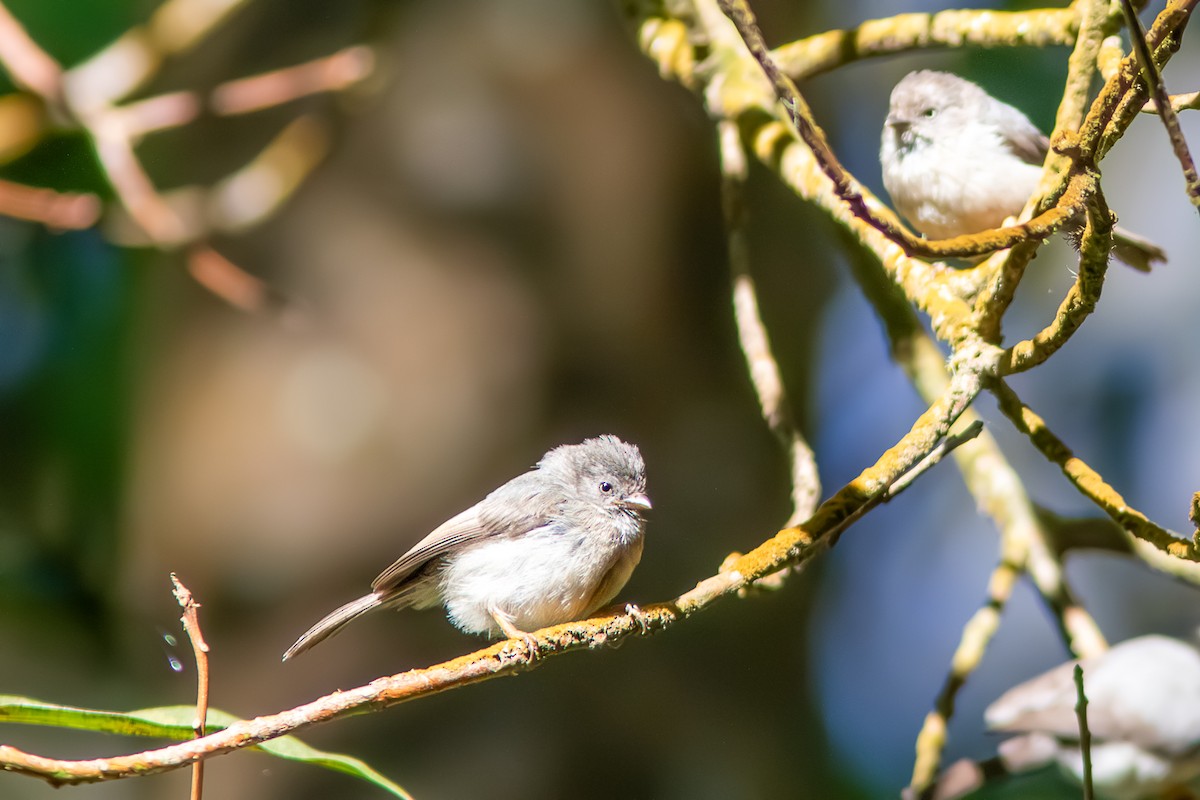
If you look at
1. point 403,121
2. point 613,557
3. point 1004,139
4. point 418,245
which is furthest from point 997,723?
point 403,121

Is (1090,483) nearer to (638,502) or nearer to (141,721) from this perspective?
(638,502)

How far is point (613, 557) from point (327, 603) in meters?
1.27

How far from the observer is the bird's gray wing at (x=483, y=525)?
171 cm

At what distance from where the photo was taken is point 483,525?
71.4 inches

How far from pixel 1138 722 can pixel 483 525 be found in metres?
1.13

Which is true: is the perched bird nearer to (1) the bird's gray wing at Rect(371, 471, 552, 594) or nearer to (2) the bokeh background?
(2) the bokeh background

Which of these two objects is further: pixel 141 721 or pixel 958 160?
pixel 958 160

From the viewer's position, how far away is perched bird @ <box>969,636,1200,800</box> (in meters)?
1.75

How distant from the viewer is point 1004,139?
7.75ft

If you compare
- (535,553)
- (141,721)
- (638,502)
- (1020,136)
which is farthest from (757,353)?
(141,721)

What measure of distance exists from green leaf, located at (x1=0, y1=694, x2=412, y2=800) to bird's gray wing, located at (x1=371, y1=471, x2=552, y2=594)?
0.42m

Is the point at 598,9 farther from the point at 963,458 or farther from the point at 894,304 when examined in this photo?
the point at 963,458

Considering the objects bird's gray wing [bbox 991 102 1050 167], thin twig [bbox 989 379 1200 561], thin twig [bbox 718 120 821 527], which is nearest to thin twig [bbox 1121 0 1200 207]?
thin twig [bbox 989 379 1200 561]

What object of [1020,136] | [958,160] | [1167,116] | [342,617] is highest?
[1020,136]
